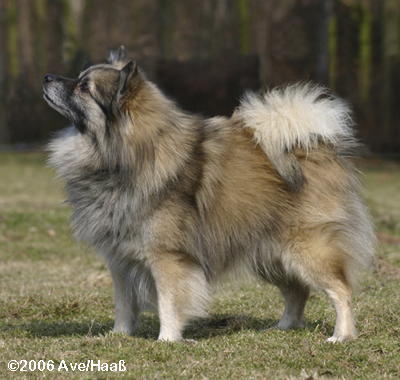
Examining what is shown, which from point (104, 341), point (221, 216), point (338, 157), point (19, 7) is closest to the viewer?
point (104, 341)

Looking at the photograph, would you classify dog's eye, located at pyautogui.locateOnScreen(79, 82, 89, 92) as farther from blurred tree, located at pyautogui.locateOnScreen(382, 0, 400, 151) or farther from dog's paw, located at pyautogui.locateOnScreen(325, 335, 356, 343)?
Result: blurred tree, located at pyautogui.locateOnScreen(382, 0, 400, 151)

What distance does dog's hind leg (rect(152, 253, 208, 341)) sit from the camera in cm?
352

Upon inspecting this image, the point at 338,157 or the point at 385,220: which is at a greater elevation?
the point at 338,157

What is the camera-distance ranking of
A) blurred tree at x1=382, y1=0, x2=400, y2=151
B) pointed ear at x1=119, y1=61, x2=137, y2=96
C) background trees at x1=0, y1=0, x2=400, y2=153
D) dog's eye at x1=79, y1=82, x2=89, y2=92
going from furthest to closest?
blurred tree at x1=382, y1=0, x2=400, y2=151
background trees at x1=0, y1=0, x2=400, y2=153
dog's eye at x1=79, y1=82, x2=89, y2=92
pointed ear at x1=119, y1=61, x2=137, y2=96

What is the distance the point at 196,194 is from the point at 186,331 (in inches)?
41.3

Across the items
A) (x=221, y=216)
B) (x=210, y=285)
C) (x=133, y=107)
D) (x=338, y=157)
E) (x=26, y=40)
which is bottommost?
(x=210, y=285)

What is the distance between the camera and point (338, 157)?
3.90 m

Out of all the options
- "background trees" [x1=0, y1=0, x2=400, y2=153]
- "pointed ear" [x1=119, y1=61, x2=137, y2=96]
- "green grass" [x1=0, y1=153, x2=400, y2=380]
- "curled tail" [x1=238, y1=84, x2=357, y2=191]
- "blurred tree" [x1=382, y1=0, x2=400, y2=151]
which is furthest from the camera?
"blurred tree" [x1=382, y1=0, x2=400, y2=151]

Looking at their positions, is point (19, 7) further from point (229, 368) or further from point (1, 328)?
Result: point (229, 368)

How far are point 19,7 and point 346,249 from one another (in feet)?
47.3

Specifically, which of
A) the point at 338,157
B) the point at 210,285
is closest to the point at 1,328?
the point at 210,285

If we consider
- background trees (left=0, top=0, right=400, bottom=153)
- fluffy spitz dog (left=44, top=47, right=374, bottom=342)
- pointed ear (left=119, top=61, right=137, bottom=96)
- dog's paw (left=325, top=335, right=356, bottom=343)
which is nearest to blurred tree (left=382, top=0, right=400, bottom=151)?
background trees (left=0, top=0, right=400, bottom=153)

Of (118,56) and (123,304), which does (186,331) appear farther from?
(118,56)

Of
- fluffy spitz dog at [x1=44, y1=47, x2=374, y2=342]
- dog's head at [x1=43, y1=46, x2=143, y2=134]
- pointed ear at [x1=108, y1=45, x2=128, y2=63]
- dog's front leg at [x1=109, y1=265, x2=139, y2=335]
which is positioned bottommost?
dog's front leg at [x1=109, y1=265, x2=139, y2=335]
